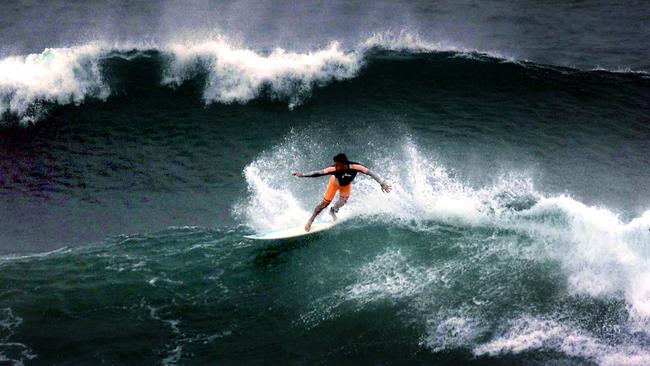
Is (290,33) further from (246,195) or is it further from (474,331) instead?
(474,331)

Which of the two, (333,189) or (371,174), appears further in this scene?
(333,189)

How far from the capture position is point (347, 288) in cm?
1313

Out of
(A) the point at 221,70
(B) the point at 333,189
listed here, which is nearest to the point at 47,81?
(A) the point at 221,70

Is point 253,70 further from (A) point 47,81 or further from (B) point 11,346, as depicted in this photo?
(B) point 11,346

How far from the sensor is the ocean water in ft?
39.9

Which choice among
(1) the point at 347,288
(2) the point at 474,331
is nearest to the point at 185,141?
(1) the point at 347,288

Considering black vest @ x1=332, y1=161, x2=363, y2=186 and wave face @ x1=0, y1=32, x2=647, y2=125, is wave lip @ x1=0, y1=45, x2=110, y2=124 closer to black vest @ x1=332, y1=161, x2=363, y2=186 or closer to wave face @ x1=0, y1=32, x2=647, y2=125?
wave face @ x1=0, y1=32, x2=647, y2=125

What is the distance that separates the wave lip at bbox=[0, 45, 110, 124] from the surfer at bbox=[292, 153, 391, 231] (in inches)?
386

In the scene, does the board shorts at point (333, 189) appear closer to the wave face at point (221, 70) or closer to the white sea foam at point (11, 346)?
the white sea foam at point (11, 346)

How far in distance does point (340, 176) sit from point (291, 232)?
1727mm

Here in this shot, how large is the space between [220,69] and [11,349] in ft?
38.1

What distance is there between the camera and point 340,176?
44.7ft

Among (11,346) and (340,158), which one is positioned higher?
(340,158)

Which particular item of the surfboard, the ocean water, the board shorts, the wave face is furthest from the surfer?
the wave face
